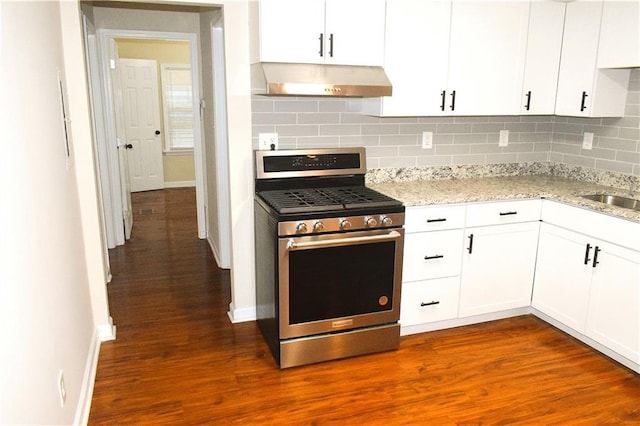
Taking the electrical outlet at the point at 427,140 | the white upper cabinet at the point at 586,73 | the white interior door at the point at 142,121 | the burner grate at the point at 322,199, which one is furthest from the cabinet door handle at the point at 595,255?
the white interior door at the point at 142,121

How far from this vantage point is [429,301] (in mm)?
3119

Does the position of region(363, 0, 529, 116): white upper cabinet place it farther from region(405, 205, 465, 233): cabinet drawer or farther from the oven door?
the oven door

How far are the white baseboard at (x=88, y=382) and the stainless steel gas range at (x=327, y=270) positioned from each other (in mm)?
991

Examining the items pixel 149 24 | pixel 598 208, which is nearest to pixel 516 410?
pixel 598 208

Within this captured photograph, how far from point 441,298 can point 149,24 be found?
384cm

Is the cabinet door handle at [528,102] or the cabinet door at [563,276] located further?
the cabinet door handle at [528,102]

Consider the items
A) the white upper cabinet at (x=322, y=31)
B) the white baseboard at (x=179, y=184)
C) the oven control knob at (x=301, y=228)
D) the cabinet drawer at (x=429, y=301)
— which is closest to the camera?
the oven control knob at (x=301, y=228)

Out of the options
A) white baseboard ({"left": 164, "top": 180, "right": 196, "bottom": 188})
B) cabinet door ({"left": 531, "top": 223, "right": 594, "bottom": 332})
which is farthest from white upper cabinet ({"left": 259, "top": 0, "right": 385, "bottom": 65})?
white baseboard ({"left": 164, "top": 180, "right": 196, "bottom": 188})

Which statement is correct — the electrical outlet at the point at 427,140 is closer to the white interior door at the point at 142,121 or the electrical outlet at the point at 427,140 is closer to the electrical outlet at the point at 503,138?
the electrical outlet at the point at 503,138

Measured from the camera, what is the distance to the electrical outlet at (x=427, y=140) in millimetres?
3561

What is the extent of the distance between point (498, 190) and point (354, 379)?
62.0 inches

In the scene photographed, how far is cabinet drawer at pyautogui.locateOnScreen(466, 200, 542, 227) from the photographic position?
3.08m

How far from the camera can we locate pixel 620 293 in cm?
274

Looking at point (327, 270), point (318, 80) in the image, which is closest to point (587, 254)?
point (327, 270)
